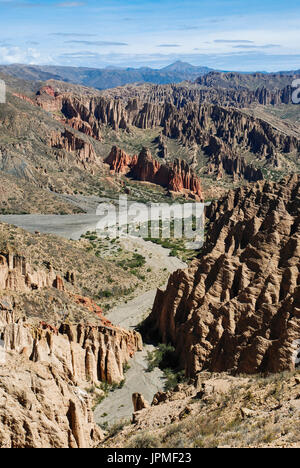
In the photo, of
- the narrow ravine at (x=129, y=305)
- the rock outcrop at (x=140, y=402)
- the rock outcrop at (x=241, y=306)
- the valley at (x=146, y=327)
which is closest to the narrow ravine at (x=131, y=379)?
the narrow ravine at (x=129, y=305)

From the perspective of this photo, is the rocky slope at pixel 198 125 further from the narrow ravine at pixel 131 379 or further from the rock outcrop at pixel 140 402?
the rock outcrop at pixel 140 402

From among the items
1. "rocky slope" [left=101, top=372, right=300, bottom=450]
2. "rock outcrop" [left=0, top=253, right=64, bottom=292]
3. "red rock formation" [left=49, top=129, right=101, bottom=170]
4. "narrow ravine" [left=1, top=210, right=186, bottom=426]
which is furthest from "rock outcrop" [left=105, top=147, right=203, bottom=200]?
"rocky slope" [left=101, top=372, right=300, bottom=450]

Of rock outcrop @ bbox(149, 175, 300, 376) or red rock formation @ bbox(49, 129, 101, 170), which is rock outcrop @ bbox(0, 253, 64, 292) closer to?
rock outcrop @ bbox(149, 175, 300, 376)

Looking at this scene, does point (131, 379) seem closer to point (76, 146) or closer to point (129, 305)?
point (129, 305)

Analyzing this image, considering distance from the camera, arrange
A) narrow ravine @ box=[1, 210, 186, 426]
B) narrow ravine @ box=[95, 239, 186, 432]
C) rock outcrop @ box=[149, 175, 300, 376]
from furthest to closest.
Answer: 1. narrow ravine @ box=[1, 210, 186, 426]
2. narrow ravine @ box=[95, 239, 186, 432]
3. rock outcrop @ box=[149, 175, 300, 376]

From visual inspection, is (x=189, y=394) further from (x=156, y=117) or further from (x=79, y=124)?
(x=156, y=117)

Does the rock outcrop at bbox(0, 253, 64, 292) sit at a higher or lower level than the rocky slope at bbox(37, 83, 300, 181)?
lower

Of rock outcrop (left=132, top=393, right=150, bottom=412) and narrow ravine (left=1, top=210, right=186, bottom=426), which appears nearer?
rock outcrop (left=132, top=393, right=150, bottom=412)
